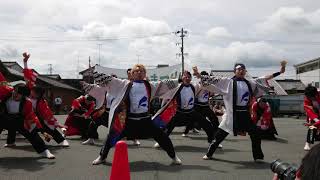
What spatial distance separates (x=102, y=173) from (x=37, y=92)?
14.5ft

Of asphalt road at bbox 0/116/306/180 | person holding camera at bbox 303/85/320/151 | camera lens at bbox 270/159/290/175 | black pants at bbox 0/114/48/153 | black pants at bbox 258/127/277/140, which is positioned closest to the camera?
camera lens at bbox 270/159/290/175

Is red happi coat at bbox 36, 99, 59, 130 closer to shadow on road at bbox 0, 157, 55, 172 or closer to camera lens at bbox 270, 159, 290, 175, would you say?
shadow on road at bbox 0, 157, 55, 172

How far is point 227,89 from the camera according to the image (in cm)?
892

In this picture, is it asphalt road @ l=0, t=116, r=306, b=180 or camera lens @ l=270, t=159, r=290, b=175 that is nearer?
camera lens @ l=270, t=159, r=290, b=175

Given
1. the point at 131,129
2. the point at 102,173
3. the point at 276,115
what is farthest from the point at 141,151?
the point at 276,115

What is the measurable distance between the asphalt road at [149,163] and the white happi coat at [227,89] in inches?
30.4

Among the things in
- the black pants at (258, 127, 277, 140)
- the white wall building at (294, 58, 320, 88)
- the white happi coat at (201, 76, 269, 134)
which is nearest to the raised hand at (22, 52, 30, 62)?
the white happi coat at (201, 76, 269, 134)

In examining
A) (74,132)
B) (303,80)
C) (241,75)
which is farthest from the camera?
(303,80)

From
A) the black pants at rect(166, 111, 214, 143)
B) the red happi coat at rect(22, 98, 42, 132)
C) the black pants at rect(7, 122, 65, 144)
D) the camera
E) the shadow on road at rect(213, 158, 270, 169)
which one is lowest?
the shadow on road at rect(213, 158, 270, 169)

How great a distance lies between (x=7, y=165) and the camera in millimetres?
8328

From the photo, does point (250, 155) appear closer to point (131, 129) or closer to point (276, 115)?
point (131, 129)

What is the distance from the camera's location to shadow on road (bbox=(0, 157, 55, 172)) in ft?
26.3

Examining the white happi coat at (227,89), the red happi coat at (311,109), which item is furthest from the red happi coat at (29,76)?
the red happi coat at (311,109)

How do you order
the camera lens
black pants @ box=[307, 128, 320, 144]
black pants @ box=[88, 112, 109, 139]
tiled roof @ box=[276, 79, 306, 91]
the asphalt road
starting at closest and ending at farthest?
the camera lens, the asphalt road, black pants @ box=[307, 128, 320, 144], black pants @ box=[88, 112, 109, 139], tiled roof @ box=[276, 79, 306, 91]
